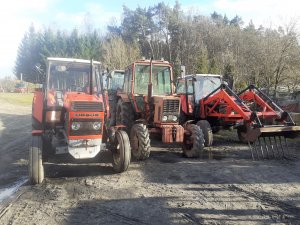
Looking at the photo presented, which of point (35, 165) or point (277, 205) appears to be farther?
point (35, 165)

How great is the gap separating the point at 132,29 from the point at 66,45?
1117cm

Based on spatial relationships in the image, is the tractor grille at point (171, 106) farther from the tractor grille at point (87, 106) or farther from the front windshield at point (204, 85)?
the front windshield at point (204, 85)

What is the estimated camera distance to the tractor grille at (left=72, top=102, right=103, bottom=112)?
6.02m

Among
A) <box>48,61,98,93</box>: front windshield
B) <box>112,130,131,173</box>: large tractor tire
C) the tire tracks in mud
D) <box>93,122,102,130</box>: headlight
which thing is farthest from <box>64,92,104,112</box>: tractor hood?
the tire tracks in mud

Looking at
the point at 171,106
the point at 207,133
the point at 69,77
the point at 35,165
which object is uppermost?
the point at 69,77

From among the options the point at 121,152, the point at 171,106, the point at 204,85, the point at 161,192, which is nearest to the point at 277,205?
the point at 161,192

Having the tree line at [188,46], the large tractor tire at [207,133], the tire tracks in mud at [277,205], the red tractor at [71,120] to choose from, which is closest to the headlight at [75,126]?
the red tractor at [71,120]

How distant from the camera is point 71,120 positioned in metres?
6.02

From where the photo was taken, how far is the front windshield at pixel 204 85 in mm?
10949

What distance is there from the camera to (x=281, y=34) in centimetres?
→ 2273

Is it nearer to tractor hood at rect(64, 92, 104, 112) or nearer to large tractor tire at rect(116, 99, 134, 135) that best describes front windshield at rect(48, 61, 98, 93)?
tractor hood at rect(64, 92, 104, 112)

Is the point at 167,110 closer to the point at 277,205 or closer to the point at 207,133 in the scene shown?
the point at 207,133

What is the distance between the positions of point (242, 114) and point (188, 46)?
103 ft

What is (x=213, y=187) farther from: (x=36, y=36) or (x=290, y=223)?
(x=36, y=36)
